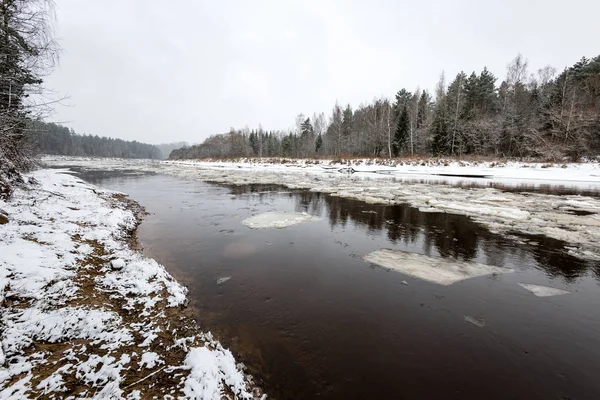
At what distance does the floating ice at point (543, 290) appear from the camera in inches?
210

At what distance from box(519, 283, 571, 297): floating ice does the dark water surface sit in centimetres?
17

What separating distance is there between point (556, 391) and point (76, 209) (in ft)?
41.2

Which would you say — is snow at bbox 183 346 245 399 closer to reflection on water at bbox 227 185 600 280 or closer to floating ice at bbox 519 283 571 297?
floating ice at bbox 519 283 571 297

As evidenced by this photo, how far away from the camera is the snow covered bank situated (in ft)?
8.61

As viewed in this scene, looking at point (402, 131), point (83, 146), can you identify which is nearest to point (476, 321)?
point (402, 131)

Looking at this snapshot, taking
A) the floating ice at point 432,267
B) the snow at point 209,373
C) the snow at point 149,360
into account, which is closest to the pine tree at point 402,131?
the floating ice at point 432,267

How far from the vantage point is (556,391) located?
10.1 feet

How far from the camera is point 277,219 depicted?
11258 millimetres

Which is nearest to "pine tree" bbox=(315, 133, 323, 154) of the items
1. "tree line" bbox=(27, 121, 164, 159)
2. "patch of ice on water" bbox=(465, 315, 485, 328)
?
"patch of ice on water" bbox=(465, 315, 485, 328)

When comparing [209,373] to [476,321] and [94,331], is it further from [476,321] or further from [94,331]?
[476,321]

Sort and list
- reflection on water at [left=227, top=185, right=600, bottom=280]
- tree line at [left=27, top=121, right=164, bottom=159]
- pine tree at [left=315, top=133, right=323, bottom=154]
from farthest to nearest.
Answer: tree line at [left=27, top=121, right=164, bottom=159] < pine tree at [left=315, top=133, right=323, bottom=154] < reflection on water at [left=227, top=185, right=600, bottom=280]

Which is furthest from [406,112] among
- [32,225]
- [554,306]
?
[32,225]

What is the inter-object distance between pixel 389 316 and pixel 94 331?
4457 mm

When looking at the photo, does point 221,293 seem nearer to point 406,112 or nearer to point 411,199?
point 411,199
